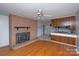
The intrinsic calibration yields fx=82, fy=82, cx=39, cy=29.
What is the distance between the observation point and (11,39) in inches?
187

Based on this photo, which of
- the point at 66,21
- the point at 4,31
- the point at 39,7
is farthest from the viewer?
the point at 66,21

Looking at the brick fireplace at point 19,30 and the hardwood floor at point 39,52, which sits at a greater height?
the brick fireplace at point 19,30

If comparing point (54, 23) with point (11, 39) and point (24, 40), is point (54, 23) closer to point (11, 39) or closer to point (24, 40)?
point (24, 40)

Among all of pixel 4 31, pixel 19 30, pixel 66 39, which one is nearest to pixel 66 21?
pixel 66 39

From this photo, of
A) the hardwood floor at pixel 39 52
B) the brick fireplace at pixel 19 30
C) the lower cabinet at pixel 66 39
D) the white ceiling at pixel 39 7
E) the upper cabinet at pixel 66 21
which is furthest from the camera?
the upper cabinet at pixel 66 21

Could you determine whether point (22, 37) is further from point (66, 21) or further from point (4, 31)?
point (66, 21)

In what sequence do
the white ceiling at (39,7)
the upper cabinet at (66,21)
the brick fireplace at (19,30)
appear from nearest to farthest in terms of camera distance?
the white ceiling at (39,7)
the brick fireplace at (19,30)
the upper cabinet at (66,21)

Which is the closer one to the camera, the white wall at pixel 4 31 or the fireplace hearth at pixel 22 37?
the white wall at pixel 4 31

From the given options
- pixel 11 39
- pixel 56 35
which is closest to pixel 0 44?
pixel 11 39

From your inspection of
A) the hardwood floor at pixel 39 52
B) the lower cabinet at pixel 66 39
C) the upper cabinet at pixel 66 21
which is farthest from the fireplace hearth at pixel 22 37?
the upper cabinet at pixel 66 21

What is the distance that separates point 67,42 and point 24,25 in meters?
3.20

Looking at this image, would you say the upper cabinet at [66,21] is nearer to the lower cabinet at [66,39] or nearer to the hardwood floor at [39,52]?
the lower cabinet at [66,39]

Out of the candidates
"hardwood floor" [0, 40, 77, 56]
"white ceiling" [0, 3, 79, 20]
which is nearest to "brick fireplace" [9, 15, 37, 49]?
"hardwood floor" [0, 40, 77, 56]

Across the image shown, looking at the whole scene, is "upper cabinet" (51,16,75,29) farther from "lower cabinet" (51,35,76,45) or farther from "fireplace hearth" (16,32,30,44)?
"fireplace hearth" (16,32,30,44)
